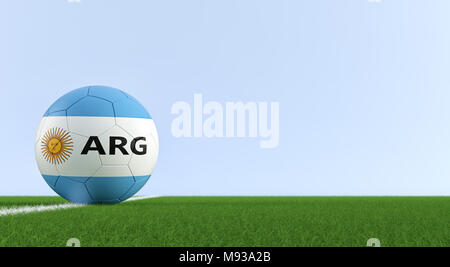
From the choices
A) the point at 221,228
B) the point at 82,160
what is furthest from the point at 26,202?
the point at 221,228

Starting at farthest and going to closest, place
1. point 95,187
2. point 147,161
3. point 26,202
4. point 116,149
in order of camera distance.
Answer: point 26,202
point 147,161
point 95,187
point 116,149

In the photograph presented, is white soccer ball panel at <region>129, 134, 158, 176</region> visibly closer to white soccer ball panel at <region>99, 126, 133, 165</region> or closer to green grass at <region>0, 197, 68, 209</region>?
white soccer ball panel at <region>99, 126, 133, 165</region>

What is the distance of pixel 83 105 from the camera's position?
837cm

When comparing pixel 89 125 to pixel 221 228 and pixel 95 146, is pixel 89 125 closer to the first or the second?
pixel 95 146

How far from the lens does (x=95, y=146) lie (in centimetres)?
808

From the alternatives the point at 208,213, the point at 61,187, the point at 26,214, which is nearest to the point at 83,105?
the point at 61,187

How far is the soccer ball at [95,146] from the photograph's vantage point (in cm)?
810

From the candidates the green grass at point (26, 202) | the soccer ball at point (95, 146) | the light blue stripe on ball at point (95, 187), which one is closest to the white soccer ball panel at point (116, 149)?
the soccer ball at point (95, 146)

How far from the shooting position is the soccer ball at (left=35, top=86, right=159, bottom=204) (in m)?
8.10

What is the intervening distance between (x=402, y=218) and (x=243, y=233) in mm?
2901

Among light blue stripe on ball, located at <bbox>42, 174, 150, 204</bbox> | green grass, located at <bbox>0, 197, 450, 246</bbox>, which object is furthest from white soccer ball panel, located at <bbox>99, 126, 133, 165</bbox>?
green grass, located at <bbox>0, 197, 450, 246</bbox>

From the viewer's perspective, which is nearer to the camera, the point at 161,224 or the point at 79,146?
the point at 161,224

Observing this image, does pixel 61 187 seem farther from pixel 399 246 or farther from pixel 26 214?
pixel 399 246

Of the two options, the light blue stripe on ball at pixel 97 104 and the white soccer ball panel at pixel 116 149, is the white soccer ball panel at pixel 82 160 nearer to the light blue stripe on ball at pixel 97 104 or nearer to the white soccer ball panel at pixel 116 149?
the white soccer ball panel at pixel 116 149
